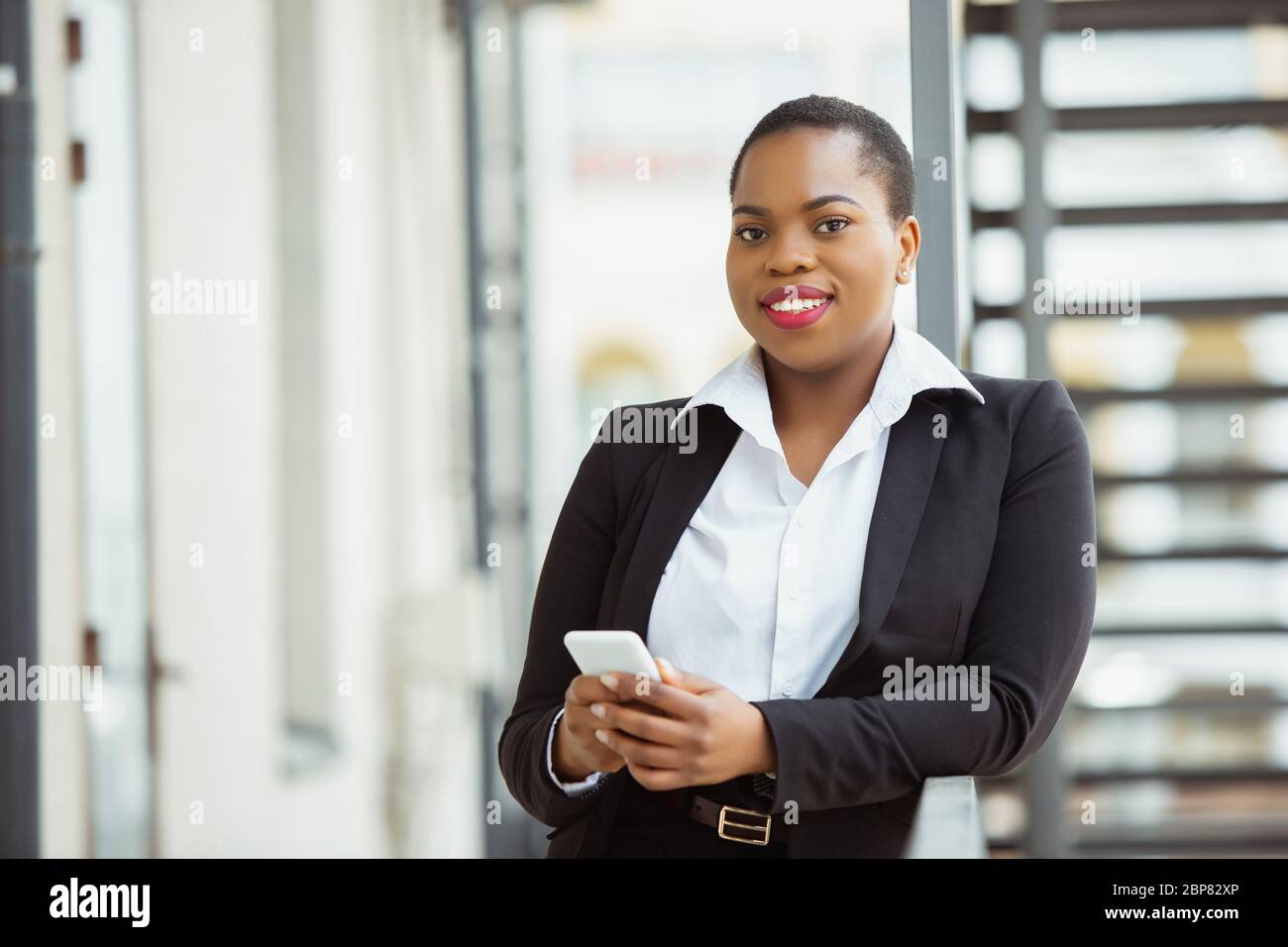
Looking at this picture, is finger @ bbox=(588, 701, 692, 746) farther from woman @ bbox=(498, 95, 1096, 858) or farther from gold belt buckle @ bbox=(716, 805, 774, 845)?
gold belt buckle @ bbox=(716, 805, 774, 845)

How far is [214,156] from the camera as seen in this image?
3.45 metres

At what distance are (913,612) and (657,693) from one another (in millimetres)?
273

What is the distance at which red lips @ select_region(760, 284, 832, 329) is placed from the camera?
1406mm

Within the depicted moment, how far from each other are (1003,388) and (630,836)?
0.62m

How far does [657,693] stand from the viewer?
1.22m

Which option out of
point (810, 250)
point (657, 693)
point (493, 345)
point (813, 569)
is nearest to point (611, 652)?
point (657, 693)

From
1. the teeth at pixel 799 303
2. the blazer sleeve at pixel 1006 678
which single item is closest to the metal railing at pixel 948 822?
the blazer sleeve at pixel 1006 678

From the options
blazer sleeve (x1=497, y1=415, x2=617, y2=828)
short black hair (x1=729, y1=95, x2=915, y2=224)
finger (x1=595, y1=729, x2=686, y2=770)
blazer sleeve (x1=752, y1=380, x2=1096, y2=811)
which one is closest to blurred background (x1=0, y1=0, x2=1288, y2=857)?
blazer sleeve (x1=497, y1=415, x2=617, y2=828)

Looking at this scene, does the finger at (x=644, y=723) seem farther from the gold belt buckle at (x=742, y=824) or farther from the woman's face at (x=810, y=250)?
the woman's face at (x=810, y=250)

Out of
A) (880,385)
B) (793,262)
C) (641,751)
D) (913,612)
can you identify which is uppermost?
(793,262)

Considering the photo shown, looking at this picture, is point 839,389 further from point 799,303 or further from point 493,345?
point 493,345

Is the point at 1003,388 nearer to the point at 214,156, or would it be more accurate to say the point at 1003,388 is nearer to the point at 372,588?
the point at 214,156

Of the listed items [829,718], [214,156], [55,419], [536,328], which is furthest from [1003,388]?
[536,328]

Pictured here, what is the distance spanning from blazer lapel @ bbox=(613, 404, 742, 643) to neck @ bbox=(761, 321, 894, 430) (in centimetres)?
8
